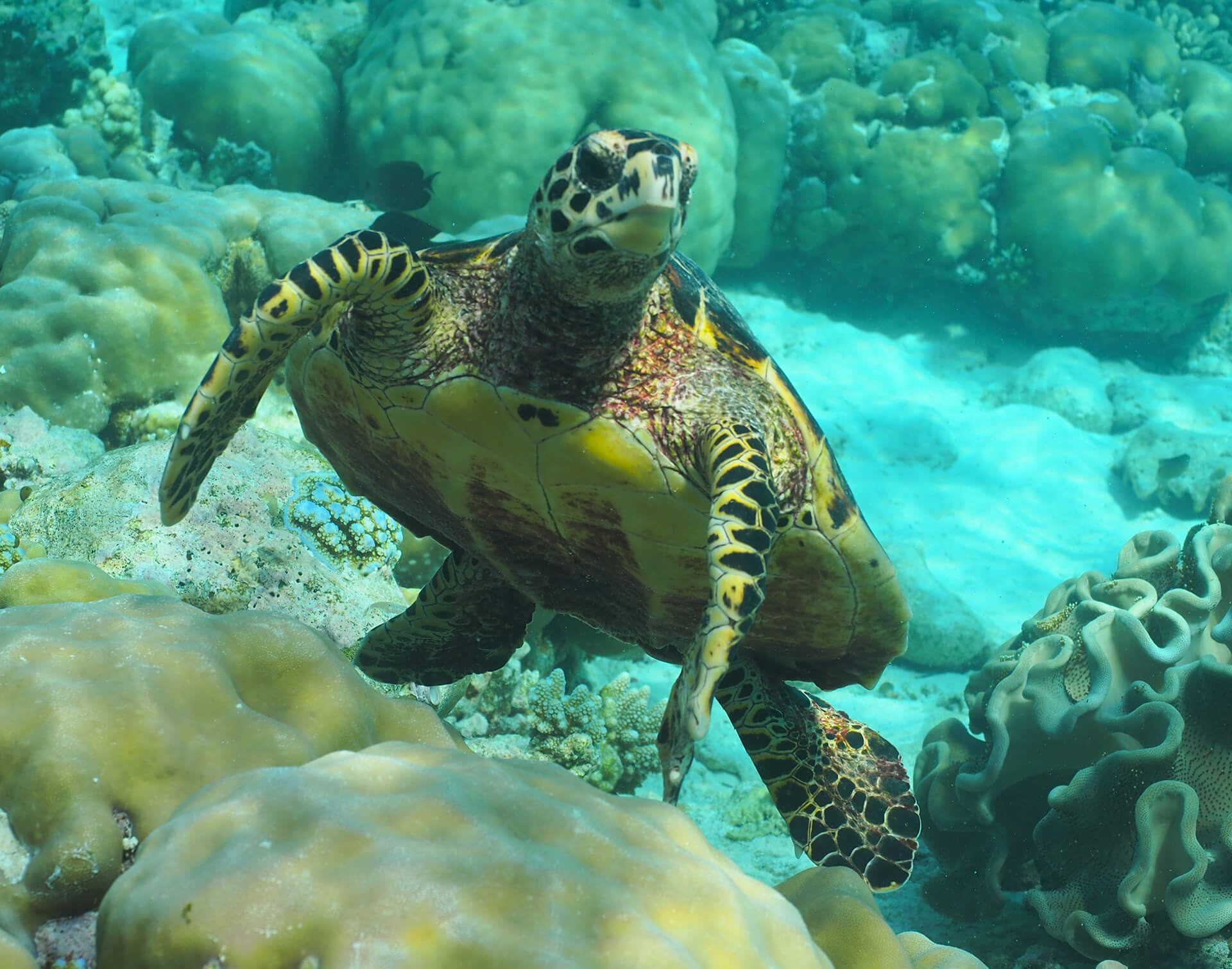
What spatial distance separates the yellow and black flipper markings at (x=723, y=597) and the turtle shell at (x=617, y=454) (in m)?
0.28

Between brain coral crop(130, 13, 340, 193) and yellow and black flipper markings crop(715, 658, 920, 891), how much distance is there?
8.58 meters

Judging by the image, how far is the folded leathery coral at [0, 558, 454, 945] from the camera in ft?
4.14

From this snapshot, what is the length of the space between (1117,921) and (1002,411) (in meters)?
8.06

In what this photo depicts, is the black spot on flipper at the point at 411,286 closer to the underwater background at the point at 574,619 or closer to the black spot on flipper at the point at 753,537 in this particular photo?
the underwater background at the point at 574,619

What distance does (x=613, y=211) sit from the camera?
1.92m

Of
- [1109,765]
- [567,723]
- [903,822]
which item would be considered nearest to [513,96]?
[567,723]

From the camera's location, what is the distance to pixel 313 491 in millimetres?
3943

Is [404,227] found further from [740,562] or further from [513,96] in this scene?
[740,562]

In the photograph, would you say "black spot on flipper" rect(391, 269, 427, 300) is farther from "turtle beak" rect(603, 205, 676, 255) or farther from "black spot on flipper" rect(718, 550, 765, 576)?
"black spot on flipper" rect(718, 550, 765, 576)

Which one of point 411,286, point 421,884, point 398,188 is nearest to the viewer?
point 421,884

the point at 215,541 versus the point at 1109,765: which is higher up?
the point at 1109,765

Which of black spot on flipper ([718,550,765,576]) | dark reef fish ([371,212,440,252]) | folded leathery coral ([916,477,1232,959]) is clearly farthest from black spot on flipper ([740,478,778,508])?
dark reef fish ([371,212,440,252])

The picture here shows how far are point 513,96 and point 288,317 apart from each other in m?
7.78

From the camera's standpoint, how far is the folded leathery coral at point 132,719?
126 cm
